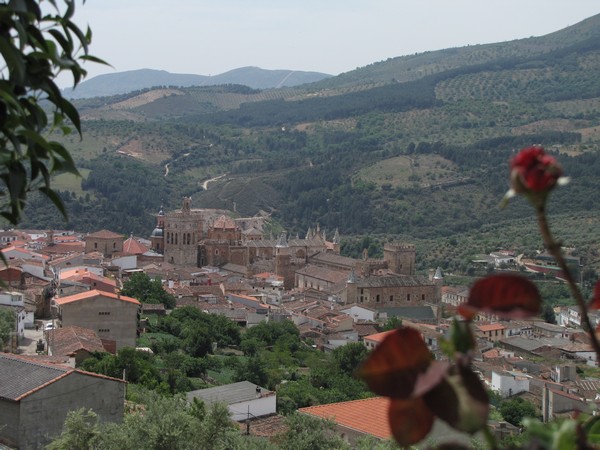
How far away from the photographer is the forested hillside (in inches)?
3078

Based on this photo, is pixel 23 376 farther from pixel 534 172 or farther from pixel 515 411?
pixel 515 411

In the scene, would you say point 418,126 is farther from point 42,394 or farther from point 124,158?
point 42,394

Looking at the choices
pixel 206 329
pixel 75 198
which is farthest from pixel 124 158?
pixel 206 329

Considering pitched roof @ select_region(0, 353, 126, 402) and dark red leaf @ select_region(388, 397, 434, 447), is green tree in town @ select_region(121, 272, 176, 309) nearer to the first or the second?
pitched roof @ select_region(0, 353, 126, 402)

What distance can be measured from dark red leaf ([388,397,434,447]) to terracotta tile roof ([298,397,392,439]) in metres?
15.2

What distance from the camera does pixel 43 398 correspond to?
13.8 m

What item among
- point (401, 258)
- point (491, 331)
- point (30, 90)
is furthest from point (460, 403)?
point (401, 258)

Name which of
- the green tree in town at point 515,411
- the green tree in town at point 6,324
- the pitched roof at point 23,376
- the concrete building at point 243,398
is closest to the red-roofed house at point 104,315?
the green tree in town at point 6,324

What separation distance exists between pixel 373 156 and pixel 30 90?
10395 cm

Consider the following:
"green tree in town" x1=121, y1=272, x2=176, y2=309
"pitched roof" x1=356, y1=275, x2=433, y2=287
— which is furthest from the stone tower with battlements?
"green tree in town" x1=121, y1=272, x2=176, y2=309

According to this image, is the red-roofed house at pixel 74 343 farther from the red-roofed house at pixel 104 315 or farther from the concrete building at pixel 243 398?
the concrete building at pixel 243 398

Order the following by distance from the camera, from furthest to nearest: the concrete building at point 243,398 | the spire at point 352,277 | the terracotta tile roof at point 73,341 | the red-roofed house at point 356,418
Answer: the spire at point 352,277, the terracotta tile roof at point 73,341, the concrete building at point 243,398, the red-roofed house at point 356,418

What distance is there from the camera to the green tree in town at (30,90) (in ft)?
8.76

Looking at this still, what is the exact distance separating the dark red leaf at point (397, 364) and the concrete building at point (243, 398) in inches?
756
